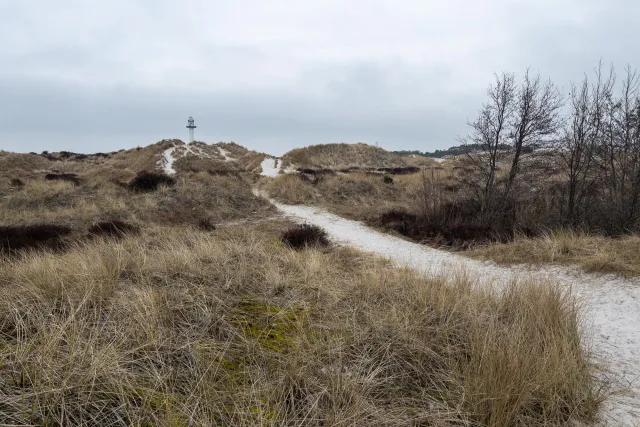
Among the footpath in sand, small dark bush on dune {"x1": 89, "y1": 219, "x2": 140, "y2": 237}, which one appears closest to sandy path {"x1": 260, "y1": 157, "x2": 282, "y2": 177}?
small dark bush on dune {"x1": 89, "y1": 219, "x2": 140, "y2": 237}

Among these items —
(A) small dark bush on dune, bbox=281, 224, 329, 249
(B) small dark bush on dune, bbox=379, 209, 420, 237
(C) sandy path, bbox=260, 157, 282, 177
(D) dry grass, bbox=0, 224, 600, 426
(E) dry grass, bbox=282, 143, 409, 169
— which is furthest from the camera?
(E) dry grass, bbox=282, 143, 409, 169

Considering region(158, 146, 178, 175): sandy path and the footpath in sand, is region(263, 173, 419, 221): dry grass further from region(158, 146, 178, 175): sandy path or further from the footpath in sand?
region(158, 146, 178, 175): sandy path

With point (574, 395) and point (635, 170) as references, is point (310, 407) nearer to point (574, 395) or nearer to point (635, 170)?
point (574, 395)

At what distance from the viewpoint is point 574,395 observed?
226 cm

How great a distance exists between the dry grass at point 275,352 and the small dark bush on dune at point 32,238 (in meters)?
3.49

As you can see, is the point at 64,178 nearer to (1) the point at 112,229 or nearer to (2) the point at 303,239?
(1) the point at 112,229

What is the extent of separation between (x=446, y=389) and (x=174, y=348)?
6.18ft

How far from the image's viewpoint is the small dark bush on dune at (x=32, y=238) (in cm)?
691

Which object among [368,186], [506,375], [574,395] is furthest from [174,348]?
[368,186]

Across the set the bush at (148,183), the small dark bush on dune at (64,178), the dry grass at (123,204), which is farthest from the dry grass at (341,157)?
the dry grass at (123,204)

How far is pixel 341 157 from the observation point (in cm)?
4153

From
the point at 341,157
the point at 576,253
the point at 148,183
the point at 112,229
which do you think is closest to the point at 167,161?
the point at 148,183

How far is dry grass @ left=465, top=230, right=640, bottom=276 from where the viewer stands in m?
5.80

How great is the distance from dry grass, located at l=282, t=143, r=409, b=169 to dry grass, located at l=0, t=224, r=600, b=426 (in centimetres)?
3282
